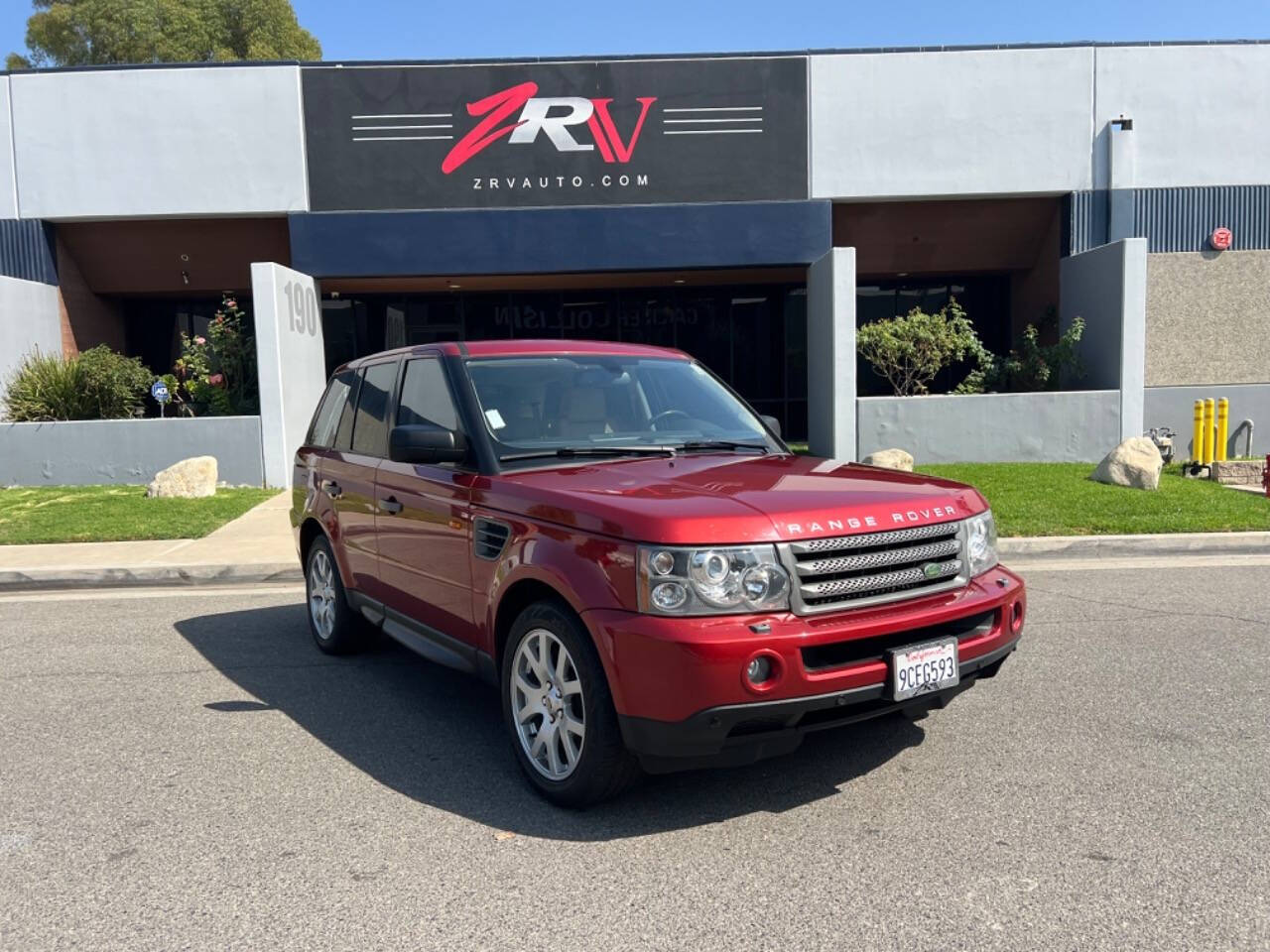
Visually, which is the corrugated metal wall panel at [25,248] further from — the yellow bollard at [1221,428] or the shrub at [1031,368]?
the yellow bollard at [1221,428]

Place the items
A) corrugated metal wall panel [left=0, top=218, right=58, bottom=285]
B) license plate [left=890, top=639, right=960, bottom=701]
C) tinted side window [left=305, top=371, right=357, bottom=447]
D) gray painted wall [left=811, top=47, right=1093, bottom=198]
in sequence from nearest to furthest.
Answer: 1. license plate [left=890, top=639, right=960, bottom=701]
2. tinted side window [left=305, top=371, right=357, bottom=447]
3. gray painted wall [left=811, top=47, right=1093, bottom=198]
4. corrugated metal wall panel [left=0, top=218, right=58, bottom=285]

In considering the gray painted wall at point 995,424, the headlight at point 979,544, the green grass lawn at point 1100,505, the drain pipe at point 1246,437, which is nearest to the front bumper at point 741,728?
the headlight at point 979,544

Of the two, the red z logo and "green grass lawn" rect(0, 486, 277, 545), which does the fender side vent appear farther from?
the red z logo

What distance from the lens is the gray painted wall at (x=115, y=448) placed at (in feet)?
47.0

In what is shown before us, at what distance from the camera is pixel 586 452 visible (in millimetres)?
4445

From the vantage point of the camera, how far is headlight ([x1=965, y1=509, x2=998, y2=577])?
400cm

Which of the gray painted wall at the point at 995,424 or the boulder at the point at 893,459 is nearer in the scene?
the boulder at the point at 893,459

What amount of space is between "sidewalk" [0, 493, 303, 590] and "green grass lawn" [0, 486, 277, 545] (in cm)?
33

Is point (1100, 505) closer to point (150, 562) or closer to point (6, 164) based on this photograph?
point (150, 562)

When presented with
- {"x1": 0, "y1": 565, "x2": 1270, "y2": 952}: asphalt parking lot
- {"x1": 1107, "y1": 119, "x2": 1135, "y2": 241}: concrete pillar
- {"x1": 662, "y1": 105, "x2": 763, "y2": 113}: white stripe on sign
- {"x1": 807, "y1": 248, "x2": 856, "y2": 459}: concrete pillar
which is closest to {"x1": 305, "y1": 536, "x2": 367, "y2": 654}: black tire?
{"x1": 0, "y1": 565, "x2": 1270, "y2": 952}: asphalt parking lot

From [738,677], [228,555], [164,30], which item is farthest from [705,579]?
[164,30]

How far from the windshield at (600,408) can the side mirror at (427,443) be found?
0.19 metres

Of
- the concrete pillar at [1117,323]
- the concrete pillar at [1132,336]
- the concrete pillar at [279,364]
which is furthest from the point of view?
the concrete pillar at [1117,323]

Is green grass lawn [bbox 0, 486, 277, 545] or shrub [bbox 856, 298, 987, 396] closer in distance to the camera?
green grass lawn [bbox 0, 486, 277, 545]
